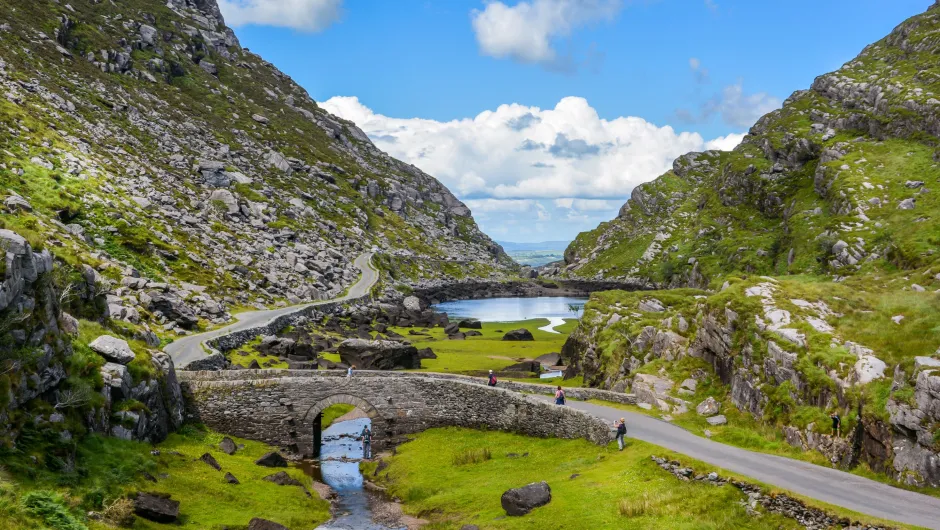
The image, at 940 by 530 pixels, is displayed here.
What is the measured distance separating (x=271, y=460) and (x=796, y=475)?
1361 inches

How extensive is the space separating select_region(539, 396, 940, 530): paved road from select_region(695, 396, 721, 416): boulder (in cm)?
371

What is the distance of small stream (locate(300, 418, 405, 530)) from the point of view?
3873 cm

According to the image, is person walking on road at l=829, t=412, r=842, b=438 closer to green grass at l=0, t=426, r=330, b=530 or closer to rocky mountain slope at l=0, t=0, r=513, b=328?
green grass at l=0, t=426, r=330, b=530

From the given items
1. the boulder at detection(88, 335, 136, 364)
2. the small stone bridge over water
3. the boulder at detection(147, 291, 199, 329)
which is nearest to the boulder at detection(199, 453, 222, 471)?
the boulder at detection(88, 335, 136, 364)

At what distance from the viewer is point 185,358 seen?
59.2 m

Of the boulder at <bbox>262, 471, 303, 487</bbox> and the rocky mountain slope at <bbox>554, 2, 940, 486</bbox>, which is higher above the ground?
the rocky mountain slope at <bbox>554, 2, 940, 486</bbox>

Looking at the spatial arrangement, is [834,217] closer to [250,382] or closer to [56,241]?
[250,382]

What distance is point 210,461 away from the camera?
41125mm

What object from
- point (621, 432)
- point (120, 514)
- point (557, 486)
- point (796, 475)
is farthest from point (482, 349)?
point (120, 514)

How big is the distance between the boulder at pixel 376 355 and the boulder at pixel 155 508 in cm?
4625

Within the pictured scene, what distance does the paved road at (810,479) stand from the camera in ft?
80.0

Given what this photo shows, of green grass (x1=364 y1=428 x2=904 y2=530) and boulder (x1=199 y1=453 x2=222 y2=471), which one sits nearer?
green grass (x1=364 y1=428 x2=904 y2=530)

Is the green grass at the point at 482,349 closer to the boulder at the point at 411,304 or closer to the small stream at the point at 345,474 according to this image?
the small stream at the point at 345,474

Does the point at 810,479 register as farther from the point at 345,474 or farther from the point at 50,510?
the point at 345,474
